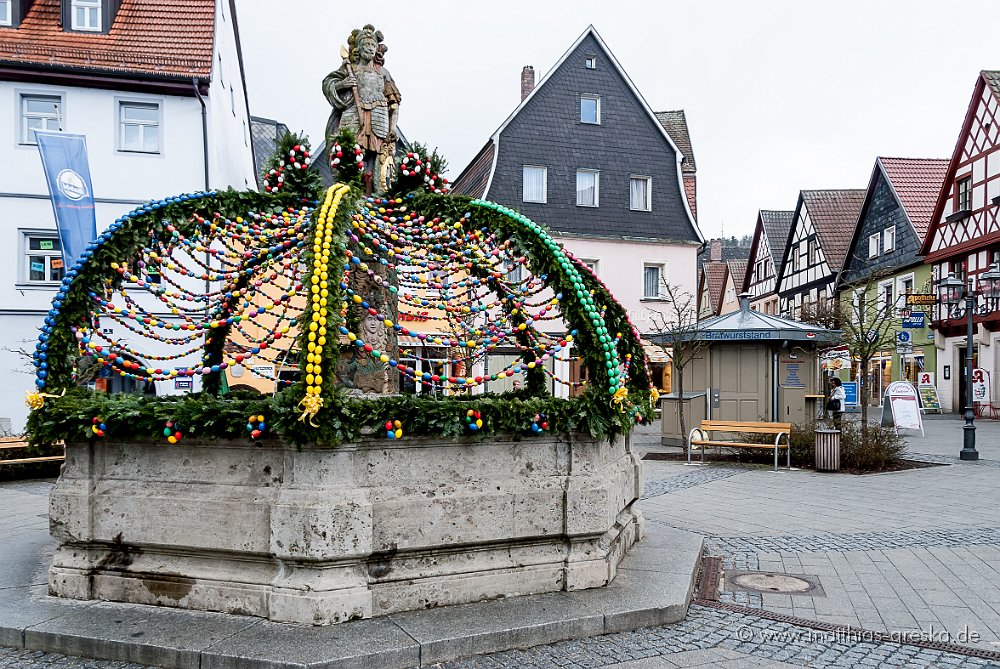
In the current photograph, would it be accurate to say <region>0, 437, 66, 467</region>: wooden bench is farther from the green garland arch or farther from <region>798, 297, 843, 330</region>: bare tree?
<region>798, 297, 843, 330</region>: bare tree

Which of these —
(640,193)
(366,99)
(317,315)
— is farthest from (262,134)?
(317,315)

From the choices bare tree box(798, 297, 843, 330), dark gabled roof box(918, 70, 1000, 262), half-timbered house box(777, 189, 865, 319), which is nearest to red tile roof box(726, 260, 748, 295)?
half-timbered house box(777, 189, 865, 319)

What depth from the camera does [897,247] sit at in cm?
3509

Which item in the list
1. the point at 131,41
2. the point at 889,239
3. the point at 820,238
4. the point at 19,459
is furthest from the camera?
the point at 820,238

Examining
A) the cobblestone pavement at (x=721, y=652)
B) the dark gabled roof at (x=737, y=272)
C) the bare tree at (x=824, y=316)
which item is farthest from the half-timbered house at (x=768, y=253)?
the cobblestone pavement at (x=721, y=652)

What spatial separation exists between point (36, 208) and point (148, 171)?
2.48m

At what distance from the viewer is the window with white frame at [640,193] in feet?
94.4

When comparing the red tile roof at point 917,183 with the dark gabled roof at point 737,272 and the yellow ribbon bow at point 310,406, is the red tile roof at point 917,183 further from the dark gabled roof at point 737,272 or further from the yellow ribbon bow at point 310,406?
the yellow ribbon bow at point 310,406

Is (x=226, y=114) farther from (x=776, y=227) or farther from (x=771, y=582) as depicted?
(x=776, y=227)

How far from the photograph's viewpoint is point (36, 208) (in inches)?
739

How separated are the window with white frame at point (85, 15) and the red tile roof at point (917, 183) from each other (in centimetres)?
2964

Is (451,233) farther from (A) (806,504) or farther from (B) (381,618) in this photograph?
(A) (806,504)

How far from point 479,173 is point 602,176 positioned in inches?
163

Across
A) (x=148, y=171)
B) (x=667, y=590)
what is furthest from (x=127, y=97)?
(x=667, y=590)
